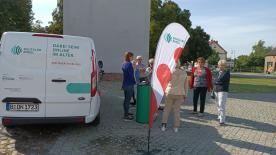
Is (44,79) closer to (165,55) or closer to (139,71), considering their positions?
(165,55)

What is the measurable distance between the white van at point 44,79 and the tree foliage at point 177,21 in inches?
1184

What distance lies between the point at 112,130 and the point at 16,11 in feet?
92.0

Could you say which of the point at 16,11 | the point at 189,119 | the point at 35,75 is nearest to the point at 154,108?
the point at 35,75

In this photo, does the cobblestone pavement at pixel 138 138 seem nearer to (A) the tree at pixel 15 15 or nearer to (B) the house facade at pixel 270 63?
(A) the tree at pixel 15 15

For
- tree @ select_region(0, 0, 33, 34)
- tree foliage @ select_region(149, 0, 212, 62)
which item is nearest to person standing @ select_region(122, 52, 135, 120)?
tree @ select_region(0, 0, 33, 34)

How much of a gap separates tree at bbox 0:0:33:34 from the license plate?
2446 cm

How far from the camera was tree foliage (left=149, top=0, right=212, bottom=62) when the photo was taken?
37691 mm

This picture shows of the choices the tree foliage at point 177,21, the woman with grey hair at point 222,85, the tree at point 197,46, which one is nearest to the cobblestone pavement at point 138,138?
the woman with grey hair at point 222,85

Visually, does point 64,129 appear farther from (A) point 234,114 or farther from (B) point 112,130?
(A) point 234,114

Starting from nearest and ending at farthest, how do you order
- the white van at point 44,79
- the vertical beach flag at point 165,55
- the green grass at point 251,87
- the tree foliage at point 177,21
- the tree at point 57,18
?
the vertical beach flag at point 165,55 → the white van at point 44,79 → the green grass at point 251,87 → the tree foliage at point 177,21 → the tree at point 57,18

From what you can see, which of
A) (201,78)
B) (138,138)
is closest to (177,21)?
(201,78)

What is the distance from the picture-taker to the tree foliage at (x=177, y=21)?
124 ft

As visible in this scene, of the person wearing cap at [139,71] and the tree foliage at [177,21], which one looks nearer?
the person wearing cap at [139,71]

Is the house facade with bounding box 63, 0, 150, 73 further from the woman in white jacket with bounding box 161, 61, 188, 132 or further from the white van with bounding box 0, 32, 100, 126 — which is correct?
the white van with bounding box 0, 32, 100, 126
